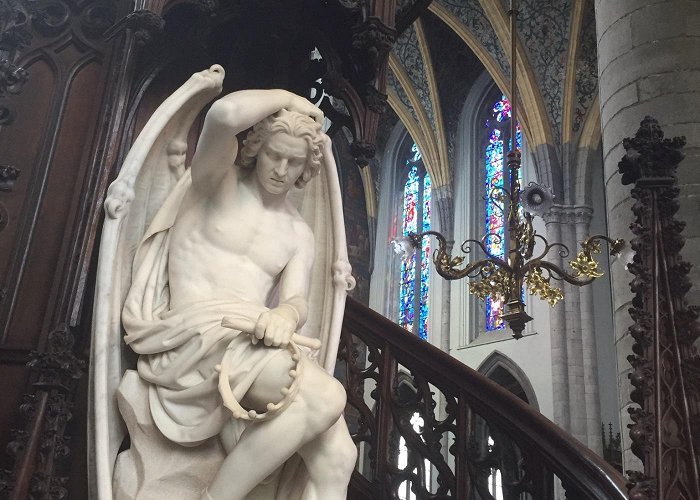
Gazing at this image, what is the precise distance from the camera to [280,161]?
2.31 metres

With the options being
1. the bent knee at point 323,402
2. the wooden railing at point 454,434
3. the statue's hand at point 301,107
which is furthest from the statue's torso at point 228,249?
the wooden railing at point 454,434

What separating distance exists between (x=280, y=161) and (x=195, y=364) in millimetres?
730

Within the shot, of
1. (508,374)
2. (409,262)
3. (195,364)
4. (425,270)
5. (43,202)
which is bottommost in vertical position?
(195,364)

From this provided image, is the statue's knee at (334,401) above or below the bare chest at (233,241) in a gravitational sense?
below

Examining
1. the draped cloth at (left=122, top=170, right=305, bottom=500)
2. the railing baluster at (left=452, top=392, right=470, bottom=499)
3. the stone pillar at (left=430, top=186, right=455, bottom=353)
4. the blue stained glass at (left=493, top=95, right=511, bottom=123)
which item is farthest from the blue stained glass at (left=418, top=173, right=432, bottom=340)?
the draped cloth at (left=122, top=170, right=305, bottom=500)

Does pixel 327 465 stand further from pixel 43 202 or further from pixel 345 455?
pixel 43 202

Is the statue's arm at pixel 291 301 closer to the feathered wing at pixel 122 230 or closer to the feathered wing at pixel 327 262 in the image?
the feathered wing at pixel 327 262

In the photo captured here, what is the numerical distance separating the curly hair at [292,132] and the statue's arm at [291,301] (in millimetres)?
264

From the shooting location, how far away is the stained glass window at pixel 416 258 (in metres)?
15.5

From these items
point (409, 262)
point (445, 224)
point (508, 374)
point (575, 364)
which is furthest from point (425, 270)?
point (575, 364)

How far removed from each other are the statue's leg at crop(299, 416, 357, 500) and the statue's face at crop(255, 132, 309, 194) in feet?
2.77

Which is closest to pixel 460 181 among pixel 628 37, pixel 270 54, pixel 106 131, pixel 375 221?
pixel 375 221

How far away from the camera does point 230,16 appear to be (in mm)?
3406

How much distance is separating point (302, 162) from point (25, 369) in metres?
1.26
